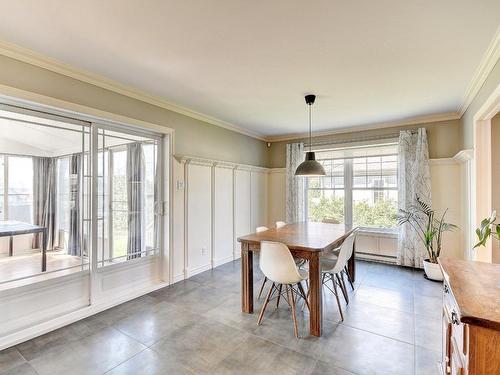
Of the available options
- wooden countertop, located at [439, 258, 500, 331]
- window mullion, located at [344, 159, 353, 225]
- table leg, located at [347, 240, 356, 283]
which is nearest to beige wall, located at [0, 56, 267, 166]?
window mullion, located at [344, 159, 353, 225]

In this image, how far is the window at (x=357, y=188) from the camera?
4906 mm

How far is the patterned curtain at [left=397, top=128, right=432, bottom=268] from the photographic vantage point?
4398 mm

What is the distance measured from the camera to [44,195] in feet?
9.01

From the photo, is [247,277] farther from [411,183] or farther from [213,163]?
[411,183]

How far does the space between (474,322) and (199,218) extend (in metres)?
3.73

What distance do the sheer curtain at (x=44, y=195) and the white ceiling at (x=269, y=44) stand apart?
1.10 metres

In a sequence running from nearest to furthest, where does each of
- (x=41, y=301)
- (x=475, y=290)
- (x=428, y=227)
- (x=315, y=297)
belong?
(x=475, y=290)
(x=315, y=297)
(x=41, y=301)
(x=428, y=227)

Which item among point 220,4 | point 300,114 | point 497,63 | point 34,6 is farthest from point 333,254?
point 34,6

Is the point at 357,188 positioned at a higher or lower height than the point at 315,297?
higher

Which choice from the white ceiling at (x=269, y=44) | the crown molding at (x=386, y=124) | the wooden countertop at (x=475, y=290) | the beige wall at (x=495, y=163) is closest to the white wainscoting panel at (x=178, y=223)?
the white ceiling at (x=269, y=44)

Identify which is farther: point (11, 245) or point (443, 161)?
point (443, 161)

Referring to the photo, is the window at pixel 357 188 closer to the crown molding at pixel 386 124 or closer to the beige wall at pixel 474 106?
the crown molding at pixel 386 124

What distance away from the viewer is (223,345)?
234cm

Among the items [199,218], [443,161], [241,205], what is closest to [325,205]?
[241,205]
